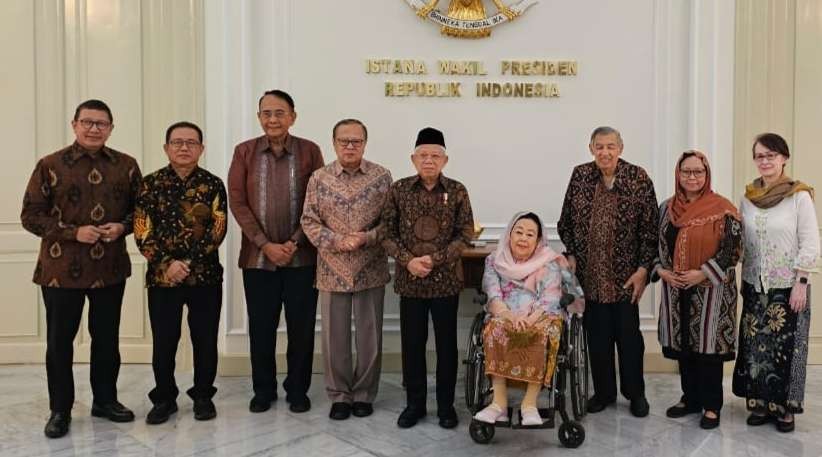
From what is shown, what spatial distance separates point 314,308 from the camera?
3260 millimetres

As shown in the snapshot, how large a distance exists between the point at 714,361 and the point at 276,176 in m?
2.34

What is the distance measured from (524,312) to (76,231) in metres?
2.06

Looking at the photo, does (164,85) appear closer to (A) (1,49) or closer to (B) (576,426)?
(A) (1,49)

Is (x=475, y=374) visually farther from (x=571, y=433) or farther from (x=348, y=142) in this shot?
(x=348, y=142)

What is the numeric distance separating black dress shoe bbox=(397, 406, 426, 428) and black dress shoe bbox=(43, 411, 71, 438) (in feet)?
5.12

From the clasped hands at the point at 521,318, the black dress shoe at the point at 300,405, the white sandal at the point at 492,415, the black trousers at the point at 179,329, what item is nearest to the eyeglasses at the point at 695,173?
the clasped hands at the point at 521,318

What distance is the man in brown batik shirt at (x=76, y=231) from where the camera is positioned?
2828 millimetres

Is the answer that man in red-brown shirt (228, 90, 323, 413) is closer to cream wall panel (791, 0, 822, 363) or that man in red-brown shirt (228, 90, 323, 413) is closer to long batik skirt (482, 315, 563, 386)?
long batik skirt (482, 315, 563, 386)

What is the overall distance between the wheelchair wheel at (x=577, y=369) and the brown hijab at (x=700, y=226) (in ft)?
2.00

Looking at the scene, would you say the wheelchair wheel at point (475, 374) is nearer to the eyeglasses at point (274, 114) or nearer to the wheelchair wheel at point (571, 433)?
the wheelchair wheel at point (571, 433)

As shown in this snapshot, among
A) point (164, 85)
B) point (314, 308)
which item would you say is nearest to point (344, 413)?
point (314, 308)

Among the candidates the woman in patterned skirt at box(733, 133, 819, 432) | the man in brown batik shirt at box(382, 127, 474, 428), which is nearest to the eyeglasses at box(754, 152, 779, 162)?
the woman in patterned skirt at box(733, 133, 819, 432)

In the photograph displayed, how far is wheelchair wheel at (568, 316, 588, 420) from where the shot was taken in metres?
2.78

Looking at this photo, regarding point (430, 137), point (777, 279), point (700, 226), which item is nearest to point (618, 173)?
point (700, 226)
